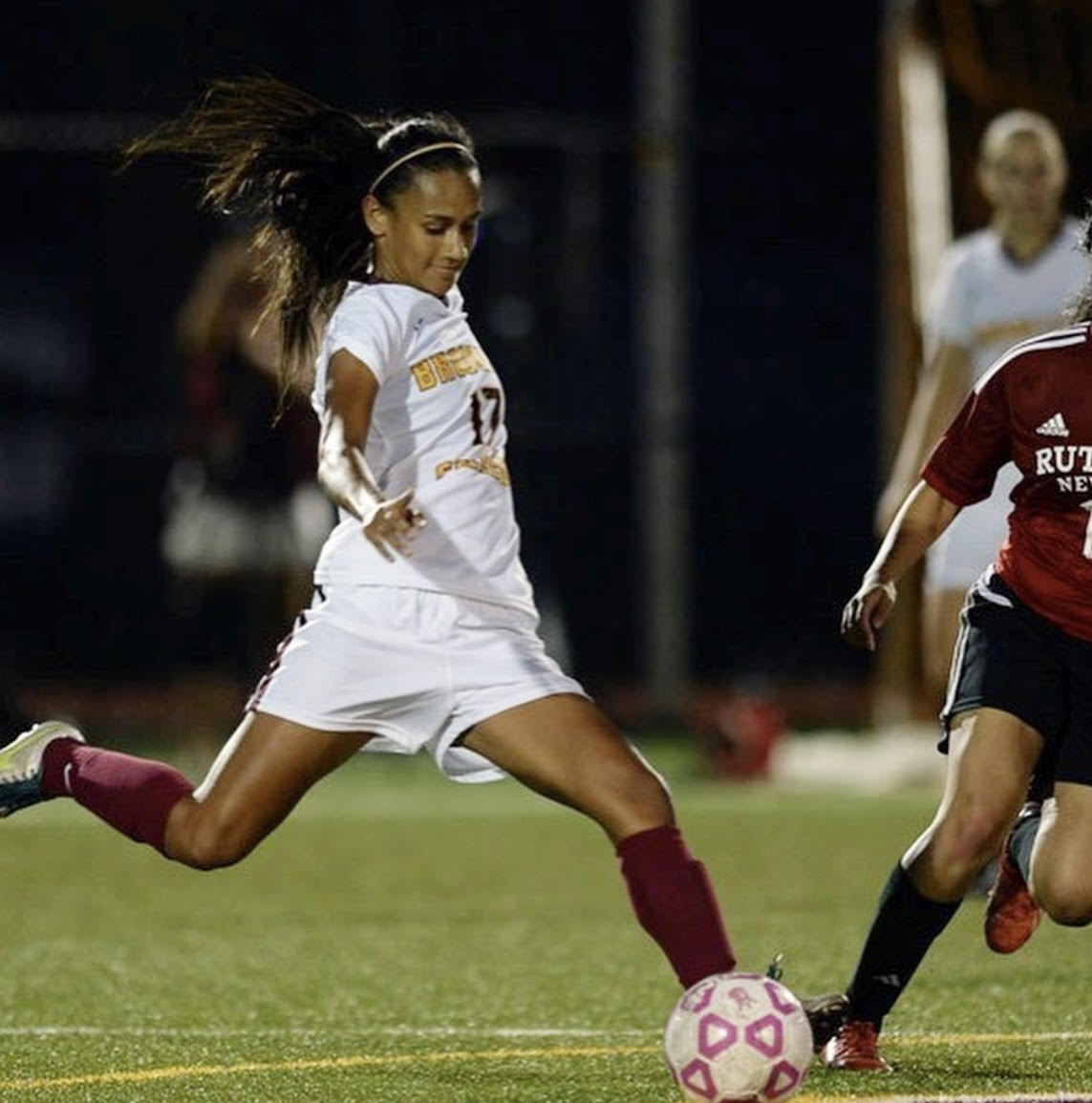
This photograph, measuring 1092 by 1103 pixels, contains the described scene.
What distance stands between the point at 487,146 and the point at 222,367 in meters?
2.70

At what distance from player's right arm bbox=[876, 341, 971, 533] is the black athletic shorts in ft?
8.97

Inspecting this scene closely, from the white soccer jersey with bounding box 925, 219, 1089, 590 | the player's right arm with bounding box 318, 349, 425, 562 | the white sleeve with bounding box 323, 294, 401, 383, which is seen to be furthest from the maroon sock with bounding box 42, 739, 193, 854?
the white soccer jersey with bounding box 925, 219, 1089, 590

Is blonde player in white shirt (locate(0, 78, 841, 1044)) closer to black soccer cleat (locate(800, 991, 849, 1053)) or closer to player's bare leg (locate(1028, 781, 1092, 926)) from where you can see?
black soccer cleat (locate(800, 991, 849, 1053))

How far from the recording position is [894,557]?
6379 mm

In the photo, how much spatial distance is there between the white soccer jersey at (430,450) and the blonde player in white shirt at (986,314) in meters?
3.17

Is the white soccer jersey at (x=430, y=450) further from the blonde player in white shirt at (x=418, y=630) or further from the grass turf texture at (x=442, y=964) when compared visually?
the grass turf texture at (x=442, y=964)

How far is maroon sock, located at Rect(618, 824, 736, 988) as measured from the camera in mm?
5770

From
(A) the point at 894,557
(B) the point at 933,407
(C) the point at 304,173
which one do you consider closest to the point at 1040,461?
(A) the point at 894,557

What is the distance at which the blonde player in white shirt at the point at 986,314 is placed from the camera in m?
9.16

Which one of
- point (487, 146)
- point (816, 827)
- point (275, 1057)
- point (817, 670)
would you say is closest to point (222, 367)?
point (487, 146)

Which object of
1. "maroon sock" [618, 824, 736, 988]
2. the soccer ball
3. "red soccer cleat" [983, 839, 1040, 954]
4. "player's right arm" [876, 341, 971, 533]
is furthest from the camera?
"player's right arm" [876, 341, 971, 533]

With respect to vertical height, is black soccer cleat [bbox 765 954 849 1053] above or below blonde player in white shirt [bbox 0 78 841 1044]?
below

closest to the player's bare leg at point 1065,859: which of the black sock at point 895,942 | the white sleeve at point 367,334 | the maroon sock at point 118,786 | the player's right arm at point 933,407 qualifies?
the black sock at point 895,942

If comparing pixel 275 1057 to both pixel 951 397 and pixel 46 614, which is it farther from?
pixel 46 614
